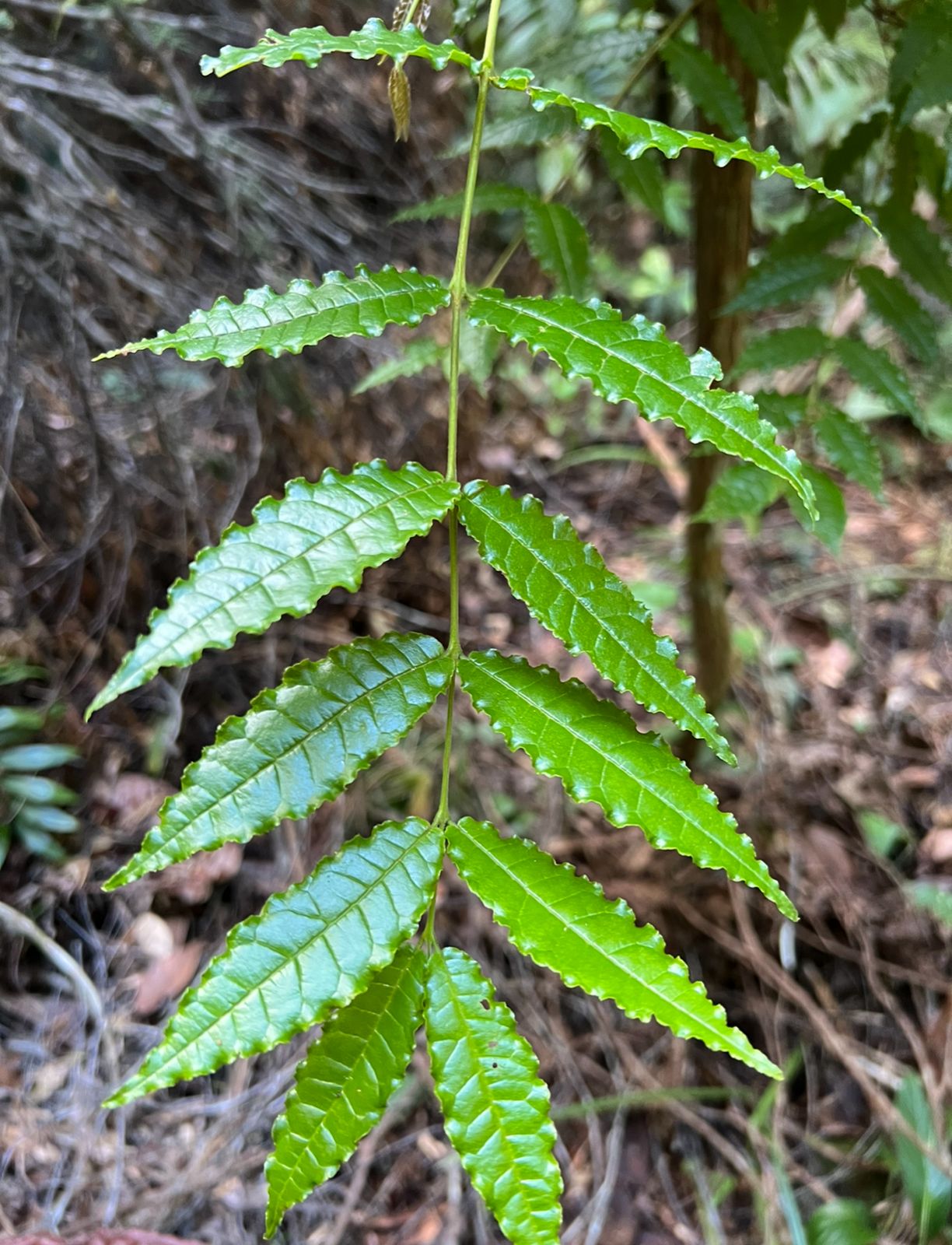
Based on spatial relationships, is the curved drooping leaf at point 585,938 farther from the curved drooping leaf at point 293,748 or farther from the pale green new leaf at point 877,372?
the pale green new leaf at point 877,372

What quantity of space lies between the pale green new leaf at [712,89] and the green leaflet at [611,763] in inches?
31.9

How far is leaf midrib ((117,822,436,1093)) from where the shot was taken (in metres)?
0.60

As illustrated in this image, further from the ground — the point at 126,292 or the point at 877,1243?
the point at 126,292

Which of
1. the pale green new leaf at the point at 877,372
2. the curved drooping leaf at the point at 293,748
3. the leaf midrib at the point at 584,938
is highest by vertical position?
the pale green new leaf at the point at 877,372

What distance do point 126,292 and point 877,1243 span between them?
255 cm

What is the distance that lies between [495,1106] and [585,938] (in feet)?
0.47

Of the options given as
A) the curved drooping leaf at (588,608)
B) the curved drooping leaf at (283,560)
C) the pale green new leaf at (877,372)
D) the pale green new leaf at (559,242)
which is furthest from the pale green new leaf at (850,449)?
the curved drooping leaf at (283,560)

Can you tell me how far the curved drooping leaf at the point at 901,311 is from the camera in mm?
1165

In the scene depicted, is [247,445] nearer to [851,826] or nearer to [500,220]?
[500,220]

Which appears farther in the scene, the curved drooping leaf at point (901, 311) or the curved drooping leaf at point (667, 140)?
the curved drooping leaf at point (901, 311)

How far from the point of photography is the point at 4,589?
209 cm

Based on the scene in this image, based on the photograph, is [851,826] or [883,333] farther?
[883,333]

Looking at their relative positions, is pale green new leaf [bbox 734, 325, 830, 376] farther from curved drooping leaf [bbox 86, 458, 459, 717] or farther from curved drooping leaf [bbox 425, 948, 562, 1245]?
curved drooping leaf [bbox 425, 948, 562, 1245]

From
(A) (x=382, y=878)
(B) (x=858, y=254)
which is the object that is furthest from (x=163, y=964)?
(B) (x=858, y=254)
